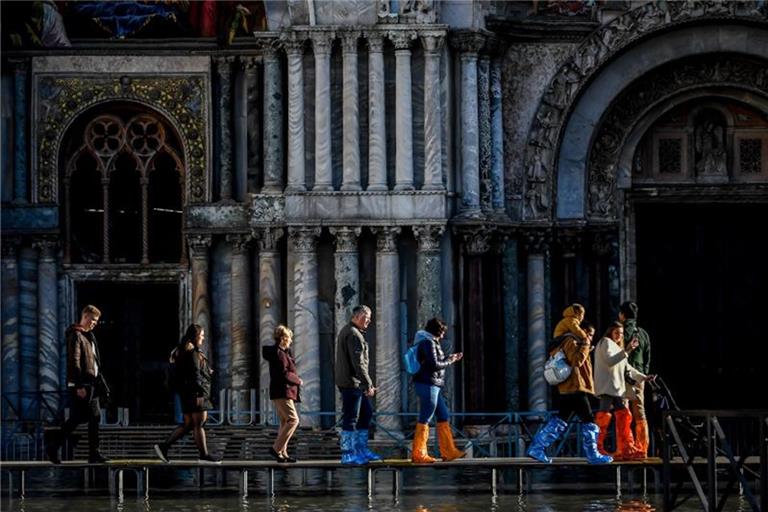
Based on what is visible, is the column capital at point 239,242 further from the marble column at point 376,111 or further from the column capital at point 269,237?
the marble column at point 376,111

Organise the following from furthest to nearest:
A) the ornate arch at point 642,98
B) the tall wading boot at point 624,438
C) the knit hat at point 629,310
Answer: the ornate arch at point 642,98
the knit hat at point 629,310
the tall wading boot at point 624,438

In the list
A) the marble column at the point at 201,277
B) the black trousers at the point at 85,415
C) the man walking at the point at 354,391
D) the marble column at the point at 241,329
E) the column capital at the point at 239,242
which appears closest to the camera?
the black trousers at the point at 85,415

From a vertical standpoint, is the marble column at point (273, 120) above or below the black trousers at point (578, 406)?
above

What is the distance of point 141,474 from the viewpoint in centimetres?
3036

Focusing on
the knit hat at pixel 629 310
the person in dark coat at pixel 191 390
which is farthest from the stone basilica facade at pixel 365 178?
the person in dark coat at pixel 191 390

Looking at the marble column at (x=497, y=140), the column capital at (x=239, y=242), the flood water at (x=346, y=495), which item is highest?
the marble column at (x=497, y=140)

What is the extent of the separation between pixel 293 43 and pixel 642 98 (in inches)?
208

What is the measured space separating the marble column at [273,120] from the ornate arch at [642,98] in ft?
14.9

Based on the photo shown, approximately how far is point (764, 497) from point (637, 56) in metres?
13.5

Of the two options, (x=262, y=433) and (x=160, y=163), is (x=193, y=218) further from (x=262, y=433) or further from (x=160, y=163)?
(x=262, y=433)

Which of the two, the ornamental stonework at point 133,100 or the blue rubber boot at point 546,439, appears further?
the ornamental stonework at point 133,100

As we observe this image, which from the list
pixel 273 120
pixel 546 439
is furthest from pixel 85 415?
pixel 273 120

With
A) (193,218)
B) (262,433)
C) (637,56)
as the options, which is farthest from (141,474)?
(637,56)

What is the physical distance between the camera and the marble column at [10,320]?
123ft
